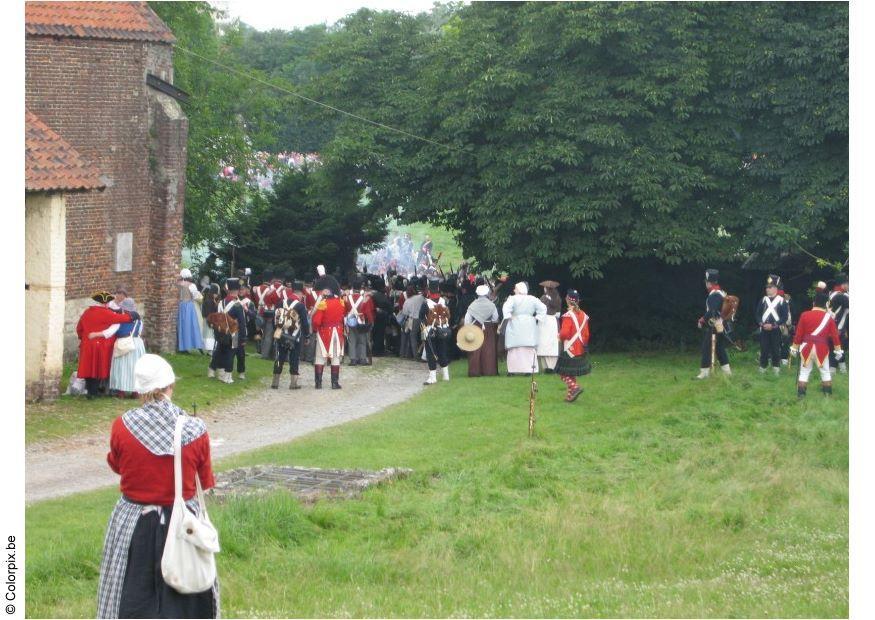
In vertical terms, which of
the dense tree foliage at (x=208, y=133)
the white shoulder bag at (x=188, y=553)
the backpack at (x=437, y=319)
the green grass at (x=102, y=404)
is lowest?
the green grass at (x=102, y=404)

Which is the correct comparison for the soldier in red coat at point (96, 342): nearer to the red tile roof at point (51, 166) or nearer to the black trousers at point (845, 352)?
the red tile roof at point (51, 166)

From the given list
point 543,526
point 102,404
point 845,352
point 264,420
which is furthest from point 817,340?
point 102,404

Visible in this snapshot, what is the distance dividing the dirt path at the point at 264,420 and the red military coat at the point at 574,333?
3340 millimetres

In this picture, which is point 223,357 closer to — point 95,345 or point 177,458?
point 95,345

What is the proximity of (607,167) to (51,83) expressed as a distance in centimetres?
1147

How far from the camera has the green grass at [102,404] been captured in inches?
710

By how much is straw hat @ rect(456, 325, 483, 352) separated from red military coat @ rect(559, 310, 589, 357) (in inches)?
152

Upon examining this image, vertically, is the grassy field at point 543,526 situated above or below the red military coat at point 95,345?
below

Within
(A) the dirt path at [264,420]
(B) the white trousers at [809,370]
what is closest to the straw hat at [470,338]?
(A) the dirt path at [264,420]

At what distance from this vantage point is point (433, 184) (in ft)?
99.4

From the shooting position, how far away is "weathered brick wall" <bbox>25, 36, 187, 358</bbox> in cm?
2398

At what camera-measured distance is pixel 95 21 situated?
2436 centimetres

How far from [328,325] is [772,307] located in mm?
8077

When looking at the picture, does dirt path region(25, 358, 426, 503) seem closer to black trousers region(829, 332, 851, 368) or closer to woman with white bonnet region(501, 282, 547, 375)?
woman with white bonnet region(501, 282, 547, 375)
